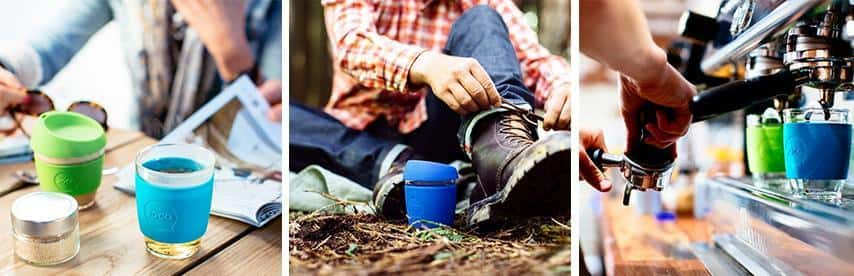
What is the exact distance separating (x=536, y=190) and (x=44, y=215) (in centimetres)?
47

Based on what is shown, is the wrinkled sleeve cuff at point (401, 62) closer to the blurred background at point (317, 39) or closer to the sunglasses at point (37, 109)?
the blurred background at point (317, 39)

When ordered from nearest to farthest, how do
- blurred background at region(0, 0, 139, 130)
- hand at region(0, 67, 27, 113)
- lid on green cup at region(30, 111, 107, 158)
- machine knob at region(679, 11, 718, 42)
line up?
lid on green cup at region(30, 111, 107, 158) → machine knob at region(679, 11, 718, 42) → hand at region(0, 67, 27, 113) → blurred background at region(0, 0, 139, 130)

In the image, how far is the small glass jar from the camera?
2.20 ft

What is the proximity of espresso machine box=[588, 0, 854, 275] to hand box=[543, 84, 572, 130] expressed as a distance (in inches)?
Result: 2.5

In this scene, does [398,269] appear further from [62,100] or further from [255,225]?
[62,100]

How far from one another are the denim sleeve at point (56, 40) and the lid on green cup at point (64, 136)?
28 cm

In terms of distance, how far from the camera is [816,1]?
0.51 metres

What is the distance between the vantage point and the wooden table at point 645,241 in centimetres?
73

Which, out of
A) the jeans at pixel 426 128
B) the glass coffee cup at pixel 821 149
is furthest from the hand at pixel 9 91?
the glass coffee cup at pixel 821 149

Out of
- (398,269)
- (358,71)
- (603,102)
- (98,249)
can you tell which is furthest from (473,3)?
(603,102)

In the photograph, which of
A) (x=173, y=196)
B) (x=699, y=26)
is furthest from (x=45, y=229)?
(x=699, y=26)

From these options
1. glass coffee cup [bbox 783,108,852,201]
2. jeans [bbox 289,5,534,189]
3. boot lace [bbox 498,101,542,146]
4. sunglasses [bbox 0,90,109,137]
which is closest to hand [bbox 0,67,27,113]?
sunglasses [bbox 0,90,109,137]

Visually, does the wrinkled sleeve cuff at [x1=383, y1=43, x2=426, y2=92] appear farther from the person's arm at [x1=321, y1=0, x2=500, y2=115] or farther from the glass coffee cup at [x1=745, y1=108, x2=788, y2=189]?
the glass coffee cup at [x1=745, y1=108, x2=788, y2=189]

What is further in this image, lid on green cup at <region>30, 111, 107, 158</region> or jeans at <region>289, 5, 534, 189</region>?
lid on green cup at <region>30, 111, 107, 158</region>
